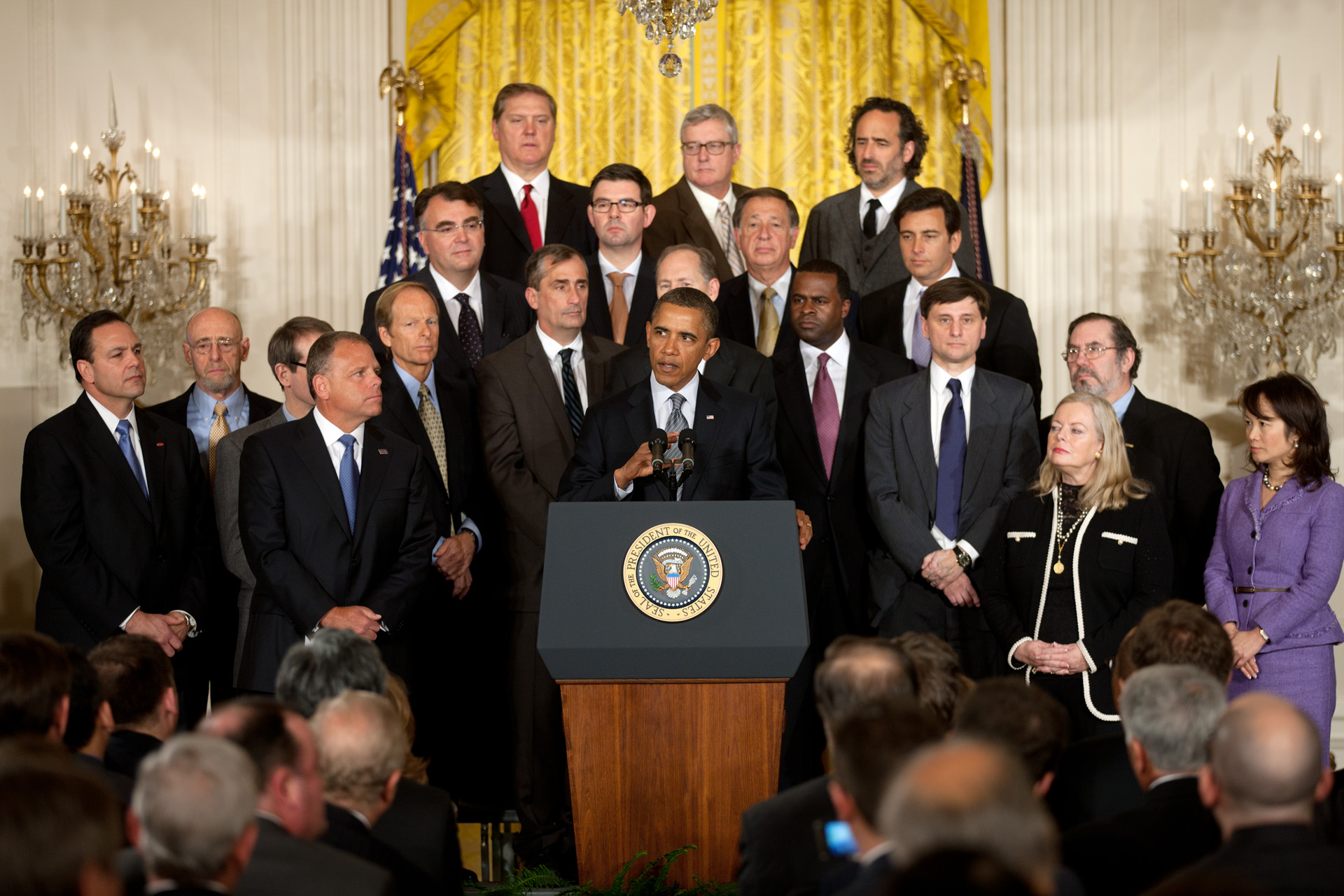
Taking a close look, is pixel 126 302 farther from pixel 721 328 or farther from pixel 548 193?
pixel 721 328

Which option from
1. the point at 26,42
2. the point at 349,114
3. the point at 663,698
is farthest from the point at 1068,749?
the point at 26,42

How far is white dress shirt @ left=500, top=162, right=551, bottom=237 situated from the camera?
A: 5855mm

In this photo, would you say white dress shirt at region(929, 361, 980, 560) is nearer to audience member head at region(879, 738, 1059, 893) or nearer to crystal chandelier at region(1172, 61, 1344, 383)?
crystal chandelier at region(1172, 61, 1344, 383)

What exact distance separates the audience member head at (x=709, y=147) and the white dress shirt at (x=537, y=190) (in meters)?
0.59

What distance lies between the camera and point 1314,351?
258 inches

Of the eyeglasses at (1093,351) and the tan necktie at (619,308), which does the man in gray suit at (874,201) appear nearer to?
the tan necktie at (619,308)

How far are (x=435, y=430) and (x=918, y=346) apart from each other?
1.81 metres

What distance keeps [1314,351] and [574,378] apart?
3.71m

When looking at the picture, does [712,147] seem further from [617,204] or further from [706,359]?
[706,359]

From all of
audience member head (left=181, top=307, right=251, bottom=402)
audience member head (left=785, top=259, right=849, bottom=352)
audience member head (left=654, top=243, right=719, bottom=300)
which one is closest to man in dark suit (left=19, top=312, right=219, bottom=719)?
audience member head (left=181, top=307, right=251, bottom=402)

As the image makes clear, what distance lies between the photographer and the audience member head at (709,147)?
19.1ft

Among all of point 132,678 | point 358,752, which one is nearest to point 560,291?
point 132,678

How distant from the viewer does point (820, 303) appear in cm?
491

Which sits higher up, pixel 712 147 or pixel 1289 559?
pixel 712 147
